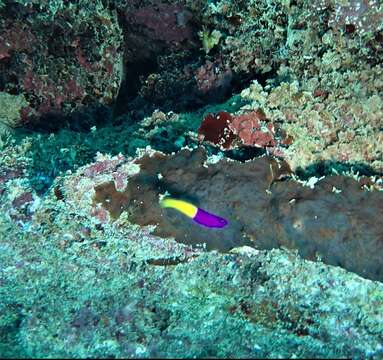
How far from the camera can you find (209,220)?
3031 millimetres

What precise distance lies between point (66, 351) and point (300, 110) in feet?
9.30

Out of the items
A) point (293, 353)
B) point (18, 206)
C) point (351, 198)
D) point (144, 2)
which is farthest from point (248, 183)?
point (144, 2)

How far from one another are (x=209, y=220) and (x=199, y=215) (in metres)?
0.08

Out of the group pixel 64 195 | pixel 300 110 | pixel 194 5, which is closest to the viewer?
pixel 64 195

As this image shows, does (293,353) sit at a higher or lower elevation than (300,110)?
lower

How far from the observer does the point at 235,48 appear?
203 inches

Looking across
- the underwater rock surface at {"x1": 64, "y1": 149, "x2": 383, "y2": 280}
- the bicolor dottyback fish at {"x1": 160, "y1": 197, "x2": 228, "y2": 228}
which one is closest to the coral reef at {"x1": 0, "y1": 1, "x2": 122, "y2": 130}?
the underwater rock surface at {"x1": 64, "y1": 149, "x2": 383, "y2": 280}

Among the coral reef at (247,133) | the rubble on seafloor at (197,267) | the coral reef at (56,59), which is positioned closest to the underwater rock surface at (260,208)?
the rubble on seafloor at (197,267)

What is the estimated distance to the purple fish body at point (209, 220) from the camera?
3025 millimetres

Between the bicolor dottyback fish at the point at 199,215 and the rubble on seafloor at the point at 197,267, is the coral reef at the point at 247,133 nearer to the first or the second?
the rubble on seafloor at the point at 197,267

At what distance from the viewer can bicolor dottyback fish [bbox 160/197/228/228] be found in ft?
9.82

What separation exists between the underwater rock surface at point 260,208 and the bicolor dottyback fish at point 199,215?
41 millimetres

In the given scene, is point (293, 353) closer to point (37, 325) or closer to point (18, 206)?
point (37, 325)

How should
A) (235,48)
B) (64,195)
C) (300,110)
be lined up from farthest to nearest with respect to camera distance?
(235,48) → (300,110) → (64,195)
